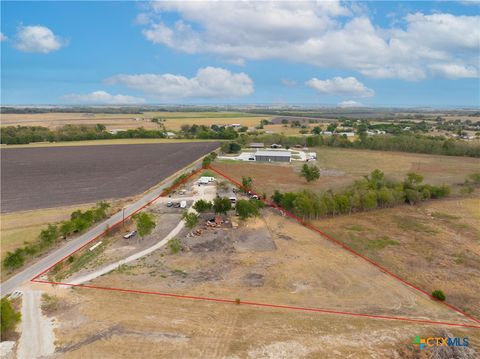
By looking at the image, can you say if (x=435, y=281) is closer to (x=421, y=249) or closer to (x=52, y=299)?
(x=421, y=249)

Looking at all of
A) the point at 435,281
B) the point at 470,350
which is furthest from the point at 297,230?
the point at 470,350

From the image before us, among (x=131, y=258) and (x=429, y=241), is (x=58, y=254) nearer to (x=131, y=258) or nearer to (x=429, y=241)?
(x=131, y=258)

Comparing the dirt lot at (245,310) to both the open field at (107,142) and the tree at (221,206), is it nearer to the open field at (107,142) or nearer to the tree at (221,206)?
the tree at (221,206)

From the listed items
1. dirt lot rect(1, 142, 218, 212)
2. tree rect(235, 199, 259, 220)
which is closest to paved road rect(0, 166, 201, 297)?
dirt lot rect(1, 142, 218, 212)

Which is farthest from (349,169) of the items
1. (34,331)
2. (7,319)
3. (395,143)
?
(7,319)

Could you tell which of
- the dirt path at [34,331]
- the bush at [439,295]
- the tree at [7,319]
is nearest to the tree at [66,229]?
the dirt path at [34,331]

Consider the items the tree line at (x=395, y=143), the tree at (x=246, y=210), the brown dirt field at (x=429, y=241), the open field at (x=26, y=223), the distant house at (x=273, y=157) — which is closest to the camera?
the brown dirt field at (x=429, y=241)

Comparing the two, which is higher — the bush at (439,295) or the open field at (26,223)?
the open field at (26,223)
